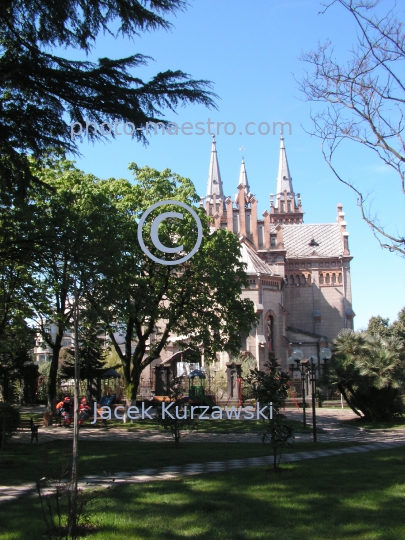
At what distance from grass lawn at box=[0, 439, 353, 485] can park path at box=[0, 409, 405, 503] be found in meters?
0.51

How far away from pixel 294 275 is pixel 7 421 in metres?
44.6

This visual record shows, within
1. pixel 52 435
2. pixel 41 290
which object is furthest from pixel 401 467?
pixel 52 435

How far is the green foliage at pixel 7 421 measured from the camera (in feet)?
45.5

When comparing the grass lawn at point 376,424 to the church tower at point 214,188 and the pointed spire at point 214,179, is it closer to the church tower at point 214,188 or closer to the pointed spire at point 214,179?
the church tower at point 214,188

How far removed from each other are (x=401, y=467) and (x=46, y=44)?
10.3m

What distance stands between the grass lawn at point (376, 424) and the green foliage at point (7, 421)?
1279 centimetres

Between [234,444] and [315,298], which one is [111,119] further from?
[315,298]

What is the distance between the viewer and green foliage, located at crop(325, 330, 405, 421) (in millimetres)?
23688

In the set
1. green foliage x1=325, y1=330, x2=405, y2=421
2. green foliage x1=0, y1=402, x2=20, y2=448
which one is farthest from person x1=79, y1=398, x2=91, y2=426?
green foliage x1=325, y1=330, x2=405, y2=421

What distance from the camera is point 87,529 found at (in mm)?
6496

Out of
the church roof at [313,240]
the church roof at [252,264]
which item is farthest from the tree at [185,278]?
the church roof at [313,240]

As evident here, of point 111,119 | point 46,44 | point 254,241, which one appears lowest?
point 111,119

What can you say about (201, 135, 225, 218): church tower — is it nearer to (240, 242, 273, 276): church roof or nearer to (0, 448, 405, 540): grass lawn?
(240, 242, 273, 276): church roof

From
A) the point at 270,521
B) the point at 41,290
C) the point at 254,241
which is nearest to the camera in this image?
the point at 270,521
